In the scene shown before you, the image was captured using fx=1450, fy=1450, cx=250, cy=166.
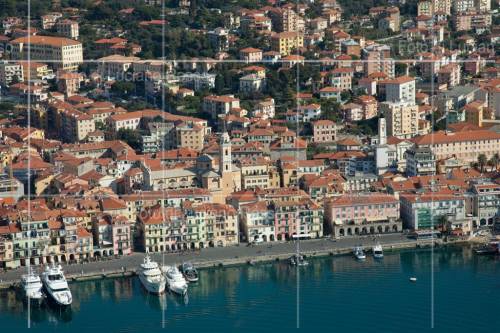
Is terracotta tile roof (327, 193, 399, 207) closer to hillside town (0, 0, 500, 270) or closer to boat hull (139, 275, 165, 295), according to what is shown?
hillside town (0, 0, 500, 270)

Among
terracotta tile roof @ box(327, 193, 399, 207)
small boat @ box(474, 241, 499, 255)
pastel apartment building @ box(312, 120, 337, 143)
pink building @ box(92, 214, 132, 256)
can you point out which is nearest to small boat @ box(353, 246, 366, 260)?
terracotta tile roof @ box(327, 193, 399, 207)

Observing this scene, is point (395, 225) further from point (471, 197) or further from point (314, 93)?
point (314, 93)

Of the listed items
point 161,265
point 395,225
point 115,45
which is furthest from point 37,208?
point 115,45

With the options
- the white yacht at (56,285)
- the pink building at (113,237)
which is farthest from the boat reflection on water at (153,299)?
the pink building at (113,237)

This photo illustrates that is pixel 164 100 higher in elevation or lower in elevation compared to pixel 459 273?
higher

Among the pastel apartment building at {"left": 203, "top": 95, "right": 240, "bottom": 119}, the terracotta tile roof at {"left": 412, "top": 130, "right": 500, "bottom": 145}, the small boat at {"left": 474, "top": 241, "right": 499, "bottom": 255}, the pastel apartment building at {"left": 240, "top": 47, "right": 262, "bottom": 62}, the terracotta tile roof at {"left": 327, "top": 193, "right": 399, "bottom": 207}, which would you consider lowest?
the small boat at {"left": 474, "top": 241, "right": 499, "bottom": 255}
